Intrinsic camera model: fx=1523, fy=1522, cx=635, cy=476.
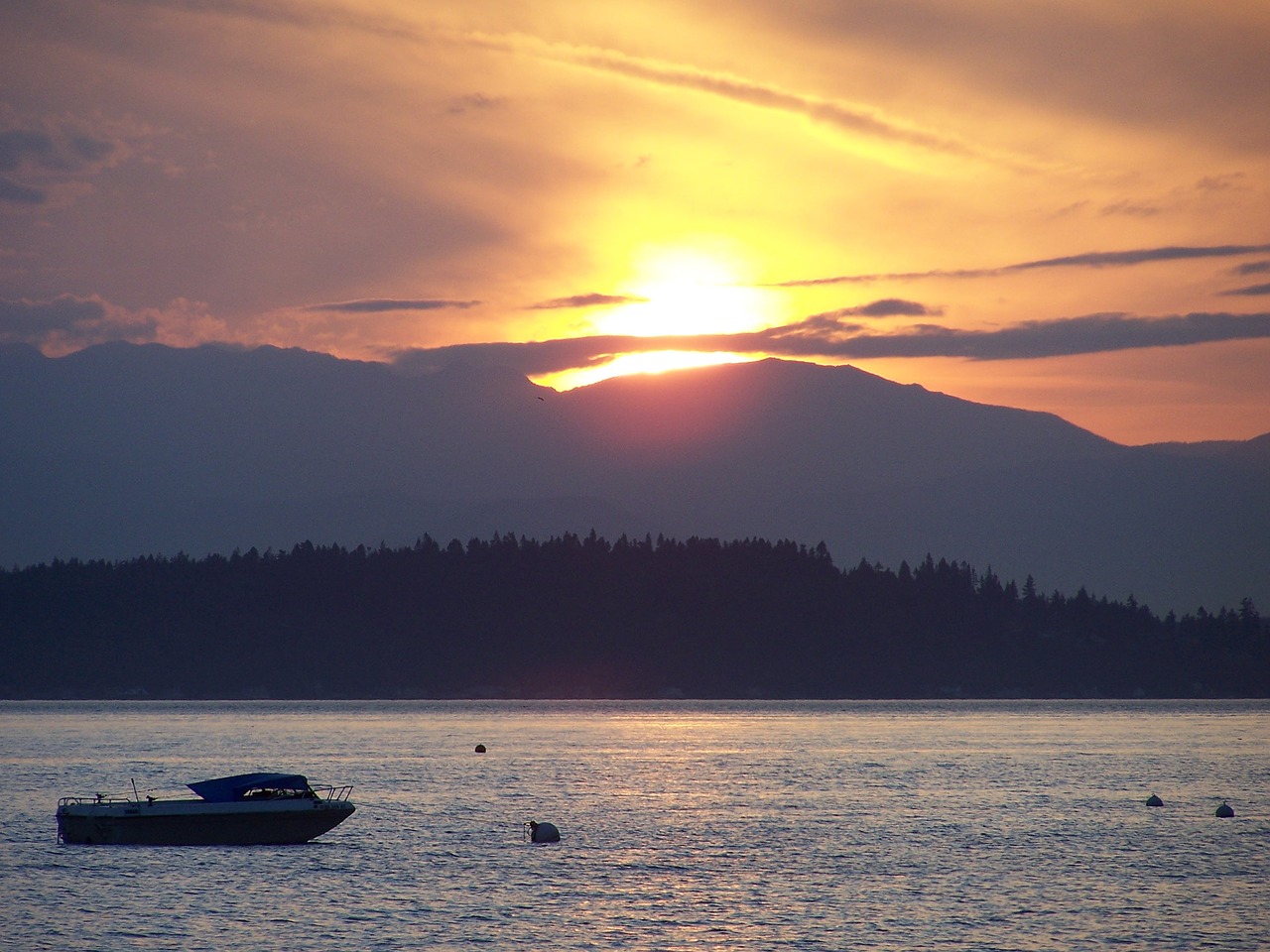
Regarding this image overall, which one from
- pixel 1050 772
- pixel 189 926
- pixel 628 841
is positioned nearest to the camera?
pixel 189 926

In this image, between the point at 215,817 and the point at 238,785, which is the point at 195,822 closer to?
the point at 215,817

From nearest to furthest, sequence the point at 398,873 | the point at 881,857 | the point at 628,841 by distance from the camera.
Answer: the point at 398,873 → the point at 881,857 → the point at 628,841

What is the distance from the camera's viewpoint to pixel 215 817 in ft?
312

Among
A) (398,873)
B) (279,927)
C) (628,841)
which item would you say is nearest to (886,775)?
(628,841)

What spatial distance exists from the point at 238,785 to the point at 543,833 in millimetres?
19564

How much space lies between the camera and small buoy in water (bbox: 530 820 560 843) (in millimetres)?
97875

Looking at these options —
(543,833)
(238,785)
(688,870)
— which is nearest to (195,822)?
(238,785)

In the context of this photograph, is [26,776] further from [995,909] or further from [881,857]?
[995,909]

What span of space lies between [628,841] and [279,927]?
3286 centimetres

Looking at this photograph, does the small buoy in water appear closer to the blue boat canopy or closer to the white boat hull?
the white boat hull

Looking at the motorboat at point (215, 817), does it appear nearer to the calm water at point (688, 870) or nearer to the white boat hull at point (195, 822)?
the white boat hull at point (195, 822)

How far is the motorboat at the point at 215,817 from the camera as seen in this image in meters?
95.3

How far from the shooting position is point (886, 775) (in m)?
153

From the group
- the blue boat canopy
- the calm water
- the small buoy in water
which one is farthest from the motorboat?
the small buoy in water
